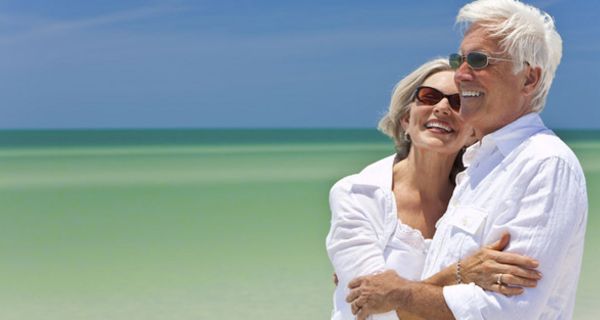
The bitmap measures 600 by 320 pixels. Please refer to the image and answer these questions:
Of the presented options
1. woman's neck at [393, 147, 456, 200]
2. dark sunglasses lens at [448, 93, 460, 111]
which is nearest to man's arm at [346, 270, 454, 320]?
woman's neck at [393, 147, 456, 200]

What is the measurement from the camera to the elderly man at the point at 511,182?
6.12 ft

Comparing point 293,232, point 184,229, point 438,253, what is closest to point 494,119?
point 438,253

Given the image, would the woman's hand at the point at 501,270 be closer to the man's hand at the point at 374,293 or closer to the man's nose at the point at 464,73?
the man's hand at the point at 374,293

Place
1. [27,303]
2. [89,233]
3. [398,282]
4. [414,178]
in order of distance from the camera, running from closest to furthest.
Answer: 1. [398,282]
2. [414,178]
3. [27,303]
4. [89,233]

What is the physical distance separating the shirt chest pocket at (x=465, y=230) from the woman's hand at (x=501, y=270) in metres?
0.04

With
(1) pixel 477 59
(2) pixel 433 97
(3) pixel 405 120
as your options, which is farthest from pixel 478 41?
(3) pixel 405 120

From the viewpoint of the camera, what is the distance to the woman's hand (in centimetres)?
187

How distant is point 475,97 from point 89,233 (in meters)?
8.51

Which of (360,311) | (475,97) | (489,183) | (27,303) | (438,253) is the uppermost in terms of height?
(475,97)

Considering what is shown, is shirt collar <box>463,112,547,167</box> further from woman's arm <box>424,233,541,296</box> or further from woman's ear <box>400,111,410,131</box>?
woman's ear <box>400,111,410,131</box>

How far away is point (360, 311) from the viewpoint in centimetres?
230

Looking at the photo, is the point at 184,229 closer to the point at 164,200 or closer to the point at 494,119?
the point at 164,200

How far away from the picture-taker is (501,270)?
189 centimetres

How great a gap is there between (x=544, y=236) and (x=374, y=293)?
524mm
